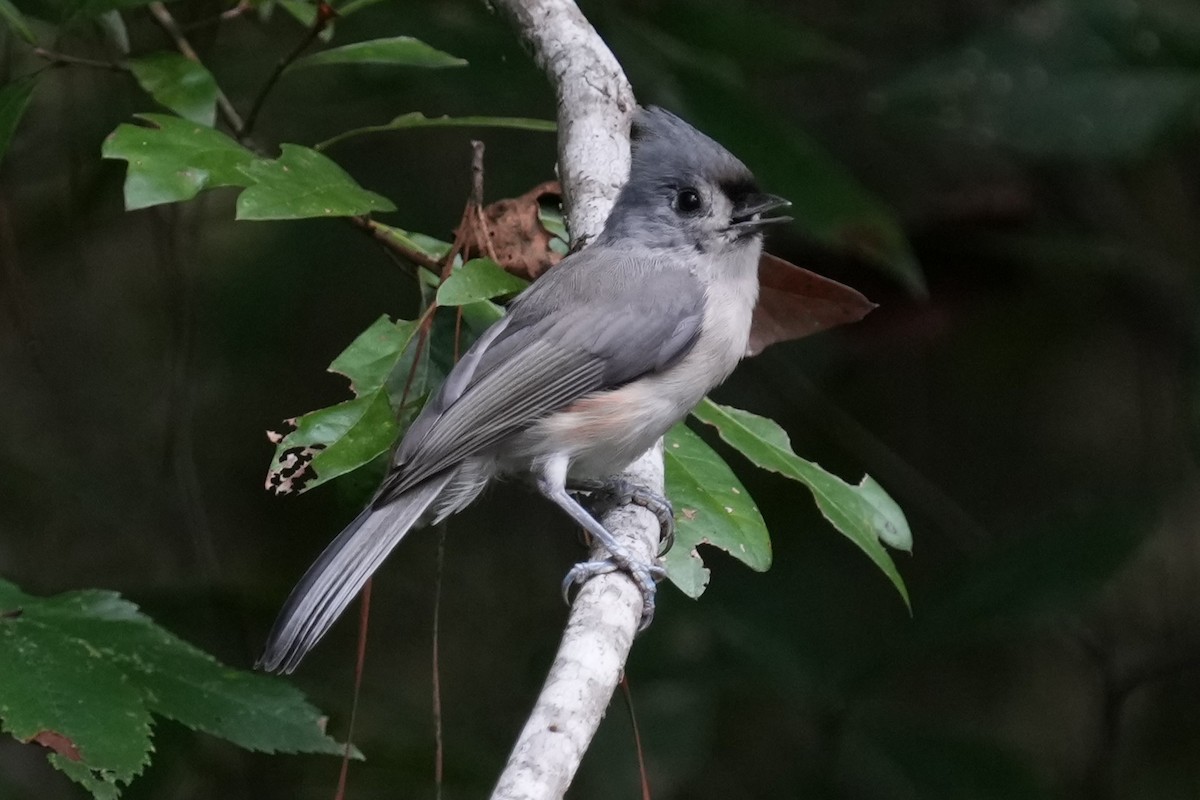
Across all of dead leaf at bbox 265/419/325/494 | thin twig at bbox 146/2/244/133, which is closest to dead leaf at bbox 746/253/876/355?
dead leaf at bbox 265/419/325/494

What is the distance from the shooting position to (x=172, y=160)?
7.34 feet

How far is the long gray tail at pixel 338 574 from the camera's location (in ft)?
7.16

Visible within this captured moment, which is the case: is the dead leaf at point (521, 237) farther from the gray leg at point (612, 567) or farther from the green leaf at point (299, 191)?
the gray leg at point (612, 567)

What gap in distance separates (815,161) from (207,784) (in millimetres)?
2408

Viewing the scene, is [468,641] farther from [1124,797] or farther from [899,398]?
[1124,797]

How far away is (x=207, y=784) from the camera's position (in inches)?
158

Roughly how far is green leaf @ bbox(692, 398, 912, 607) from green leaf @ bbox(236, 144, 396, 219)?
28.0 inches

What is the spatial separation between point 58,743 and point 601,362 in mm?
1155

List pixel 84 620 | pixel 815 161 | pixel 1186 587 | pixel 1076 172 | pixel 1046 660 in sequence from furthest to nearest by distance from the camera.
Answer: pixel 1046 660 → pixel 1186 587 → pixel 1076 172 → pixel 815 161 → pixel 84 620

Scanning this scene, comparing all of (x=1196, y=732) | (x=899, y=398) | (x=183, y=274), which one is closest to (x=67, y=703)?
(x=183, y=274)

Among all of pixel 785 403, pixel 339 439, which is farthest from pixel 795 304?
pixel 785 403

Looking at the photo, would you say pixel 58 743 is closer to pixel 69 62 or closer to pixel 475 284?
pixel 475 284

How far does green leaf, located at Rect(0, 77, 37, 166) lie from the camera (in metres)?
2.52

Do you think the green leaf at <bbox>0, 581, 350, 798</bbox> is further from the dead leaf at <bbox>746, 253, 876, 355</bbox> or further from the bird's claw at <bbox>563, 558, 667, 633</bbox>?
the dead leaf at <bbox>746, 253, 876, 355</bbox>
